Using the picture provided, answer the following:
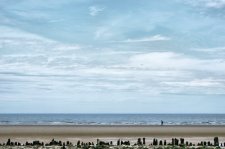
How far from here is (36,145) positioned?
109ft

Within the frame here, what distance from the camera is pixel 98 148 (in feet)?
96.0

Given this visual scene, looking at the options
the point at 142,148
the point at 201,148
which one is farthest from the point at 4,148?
the point at 201,148

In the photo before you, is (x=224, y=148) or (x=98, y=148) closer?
(x=98, y=148)

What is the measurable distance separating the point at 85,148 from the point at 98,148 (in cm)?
99

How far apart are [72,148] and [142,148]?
201 inches

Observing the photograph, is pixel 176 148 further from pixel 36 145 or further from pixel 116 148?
pixel 36 145

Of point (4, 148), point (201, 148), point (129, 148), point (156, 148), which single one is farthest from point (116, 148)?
point (4, 148)

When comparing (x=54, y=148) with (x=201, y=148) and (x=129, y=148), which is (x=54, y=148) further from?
(x=201, y=148)

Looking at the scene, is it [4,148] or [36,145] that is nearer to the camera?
[4,148]

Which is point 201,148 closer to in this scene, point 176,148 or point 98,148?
point 176,148

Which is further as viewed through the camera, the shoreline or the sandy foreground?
the shoreline

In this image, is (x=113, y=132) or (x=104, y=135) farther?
(x=113, y=132)

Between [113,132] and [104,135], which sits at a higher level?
[113,132]

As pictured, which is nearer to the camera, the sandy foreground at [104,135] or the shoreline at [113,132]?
the sandy foreground at [104,135]
